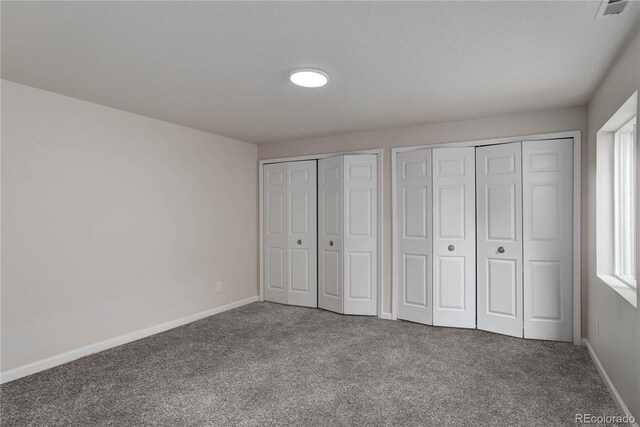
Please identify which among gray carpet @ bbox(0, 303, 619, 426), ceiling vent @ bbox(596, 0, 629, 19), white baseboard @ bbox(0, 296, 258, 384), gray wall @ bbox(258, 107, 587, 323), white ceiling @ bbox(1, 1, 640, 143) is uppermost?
white ceiling @ bbox(1, 1, 640, 143)

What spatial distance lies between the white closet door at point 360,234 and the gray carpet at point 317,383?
2.41ft

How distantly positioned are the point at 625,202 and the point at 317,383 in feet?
9.09

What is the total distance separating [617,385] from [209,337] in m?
3.48

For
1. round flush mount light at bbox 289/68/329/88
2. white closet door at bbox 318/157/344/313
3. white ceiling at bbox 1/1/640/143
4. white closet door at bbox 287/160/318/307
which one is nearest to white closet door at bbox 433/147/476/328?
white ceiling at bbox 1/1/640/143

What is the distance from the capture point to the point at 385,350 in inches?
137

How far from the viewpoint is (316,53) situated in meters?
2.40

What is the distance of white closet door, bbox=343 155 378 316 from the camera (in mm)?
4664

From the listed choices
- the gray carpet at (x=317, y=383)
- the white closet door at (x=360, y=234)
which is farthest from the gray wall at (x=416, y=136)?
the gray carpet at (x=317, y=383)

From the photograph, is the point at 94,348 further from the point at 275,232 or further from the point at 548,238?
the point at 548,238

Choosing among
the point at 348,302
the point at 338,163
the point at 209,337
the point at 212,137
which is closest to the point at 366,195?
the point at 338,163

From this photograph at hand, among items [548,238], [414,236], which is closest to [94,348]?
[414,236]

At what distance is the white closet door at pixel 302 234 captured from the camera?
201 inches

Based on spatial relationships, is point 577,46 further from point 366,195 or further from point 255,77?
point 366,195

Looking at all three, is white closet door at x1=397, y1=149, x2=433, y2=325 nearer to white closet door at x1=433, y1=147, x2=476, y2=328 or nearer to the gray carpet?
white closet door at x1=433, y1=147, x2=476, y2=328
